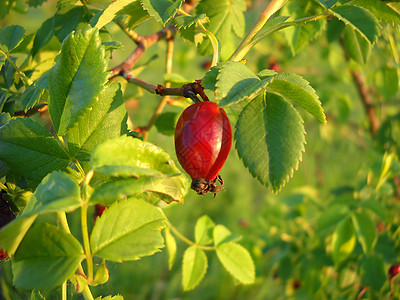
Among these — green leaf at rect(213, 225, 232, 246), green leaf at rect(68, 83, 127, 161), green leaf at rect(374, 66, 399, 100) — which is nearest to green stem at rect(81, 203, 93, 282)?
green leaf at rect(68, 83, 127, 161)

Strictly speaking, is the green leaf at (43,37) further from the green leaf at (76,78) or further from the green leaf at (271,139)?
the green leaf at (271,139)

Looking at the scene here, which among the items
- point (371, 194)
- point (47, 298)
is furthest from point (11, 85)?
point (371, 194)

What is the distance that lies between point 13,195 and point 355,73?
5.19 ft

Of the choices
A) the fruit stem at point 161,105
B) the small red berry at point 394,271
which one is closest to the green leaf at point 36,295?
the fruit stem at point 161,105

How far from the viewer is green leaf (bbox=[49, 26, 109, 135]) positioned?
477mm

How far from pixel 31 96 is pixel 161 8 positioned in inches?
8.6

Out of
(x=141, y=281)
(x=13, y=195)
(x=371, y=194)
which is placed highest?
(x=13, y=195)

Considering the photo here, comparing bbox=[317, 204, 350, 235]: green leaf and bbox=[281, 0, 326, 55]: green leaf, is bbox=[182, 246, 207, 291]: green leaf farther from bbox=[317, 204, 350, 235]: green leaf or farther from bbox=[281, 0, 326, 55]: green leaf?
bbox=[281, 0, 326, 55]: green leaf

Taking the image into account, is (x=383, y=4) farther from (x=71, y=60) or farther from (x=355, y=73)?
(x=355, y=73)

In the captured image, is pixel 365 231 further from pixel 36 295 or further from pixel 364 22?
pixel 36 295

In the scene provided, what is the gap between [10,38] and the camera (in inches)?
25.9

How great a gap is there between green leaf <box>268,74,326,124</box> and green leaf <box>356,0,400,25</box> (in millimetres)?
235

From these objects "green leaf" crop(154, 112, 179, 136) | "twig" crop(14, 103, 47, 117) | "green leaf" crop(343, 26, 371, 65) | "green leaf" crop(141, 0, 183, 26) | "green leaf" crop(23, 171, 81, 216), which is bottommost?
"green leaf" crop(154, 112, 179, 136)

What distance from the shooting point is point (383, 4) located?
0.62 metres
